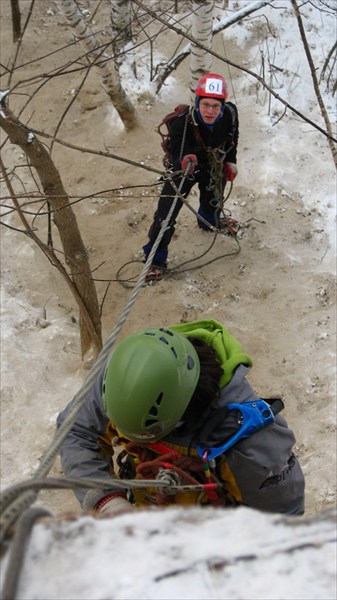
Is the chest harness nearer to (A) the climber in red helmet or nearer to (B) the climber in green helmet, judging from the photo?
(B) the climber in green helmet

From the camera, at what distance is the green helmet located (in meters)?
2.06

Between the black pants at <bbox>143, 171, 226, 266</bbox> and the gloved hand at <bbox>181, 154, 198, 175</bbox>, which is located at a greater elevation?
the gloved hand at <bbox>181, 154, 198, 175</bbox>

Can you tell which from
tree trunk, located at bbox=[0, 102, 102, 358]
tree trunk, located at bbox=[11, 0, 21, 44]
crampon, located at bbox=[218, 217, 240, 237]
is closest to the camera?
tree trunk, located at bbox=[0, 102, 102, 358]

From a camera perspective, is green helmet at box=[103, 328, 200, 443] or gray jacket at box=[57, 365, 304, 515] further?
gray jacket at box=[57, 365, 304, 515]

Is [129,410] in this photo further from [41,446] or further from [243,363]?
[41,446]

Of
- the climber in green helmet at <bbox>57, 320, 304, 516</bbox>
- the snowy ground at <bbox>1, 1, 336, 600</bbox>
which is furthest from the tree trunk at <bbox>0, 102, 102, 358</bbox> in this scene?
the climber in green helmet at <bbox>57, 320, 304, 516</bbox>

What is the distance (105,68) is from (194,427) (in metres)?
5.04

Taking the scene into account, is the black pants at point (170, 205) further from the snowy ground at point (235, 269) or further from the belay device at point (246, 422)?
the belay device at point (246, 422)

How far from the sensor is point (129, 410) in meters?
2.06

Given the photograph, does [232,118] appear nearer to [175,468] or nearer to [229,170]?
[229,170]

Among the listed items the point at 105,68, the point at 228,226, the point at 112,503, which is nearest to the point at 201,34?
the point at 105,68

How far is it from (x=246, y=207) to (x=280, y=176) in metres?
0.59

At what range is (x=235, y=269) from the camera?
541 centimetres

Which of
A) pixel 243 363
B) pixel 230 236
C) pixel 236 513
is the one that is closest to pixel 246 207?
pixel 230 236
